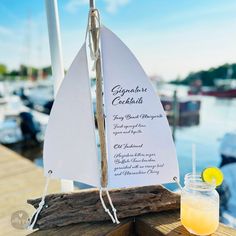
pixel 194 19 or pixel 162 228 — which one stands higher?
pixel 194 19

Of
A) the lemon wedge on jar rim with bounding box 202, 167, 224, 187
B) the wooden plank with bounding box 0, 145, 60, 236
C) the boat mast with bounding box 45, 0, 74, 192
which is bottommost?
the wooden plank with bounding box 0, 145, 60, 236

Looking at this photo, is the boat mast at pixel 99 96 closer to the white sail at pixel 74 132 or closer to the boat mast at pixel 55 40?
the white sail at pixel 74 132

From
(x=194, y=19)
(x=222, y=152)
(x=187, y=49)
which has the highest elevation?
(x=194, y=19)

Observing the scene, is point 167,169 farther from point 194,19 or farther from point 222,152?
point 194,19

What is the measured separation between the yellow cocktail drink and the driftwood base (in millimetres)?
91

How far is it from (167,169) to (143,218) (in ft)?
0.51

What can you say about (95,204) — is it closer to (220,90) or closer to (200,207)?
(200,207)

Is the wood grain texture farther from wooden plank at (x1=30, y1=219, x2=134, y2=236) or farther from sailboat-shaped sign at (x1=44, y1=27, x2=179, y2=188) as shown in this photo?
sailboat-shaped sign at (x1=44, y1=27, x2=179, y2=188)

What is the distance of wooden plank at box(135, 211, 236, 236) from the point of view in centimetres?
56

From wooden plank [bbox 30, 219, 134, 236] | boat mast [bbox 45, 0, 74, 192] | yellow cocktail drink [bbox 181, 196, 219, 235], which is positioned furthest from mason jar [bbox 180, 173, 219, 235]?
boat mast [bbox 45, 0, 74, 192]

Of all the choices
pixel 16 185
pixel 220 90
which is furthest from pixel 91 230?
pixel 220 90

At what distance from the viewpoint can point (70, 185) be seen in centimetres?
81

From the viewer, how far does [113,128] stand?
1.95ft

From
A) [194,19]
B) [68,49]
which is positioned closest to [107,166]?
[68,49]
